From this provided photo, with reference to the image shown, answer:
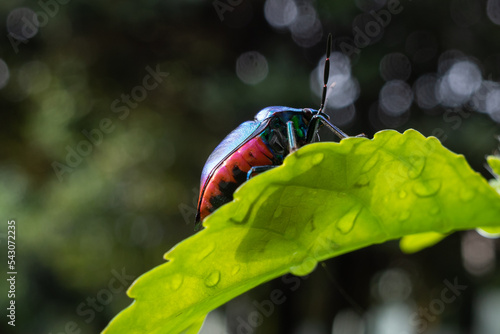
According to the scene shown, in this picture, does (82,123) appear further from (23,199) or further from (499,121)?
(499,121)

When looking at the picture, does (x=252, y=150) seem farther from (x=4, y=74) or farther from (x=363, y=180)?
(x=4, y=74)

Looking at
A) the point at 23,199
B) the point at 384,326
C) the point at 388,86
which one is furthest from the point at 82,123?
the point at 384,326

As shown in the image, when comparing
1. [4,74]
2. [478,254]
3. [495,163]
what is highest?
[4,74]

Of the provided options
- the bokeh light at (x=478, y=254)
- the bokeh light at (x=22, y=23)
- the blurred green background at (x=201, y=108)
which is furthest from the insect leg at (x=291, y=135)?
the bokeh light at (x=478, y=254)

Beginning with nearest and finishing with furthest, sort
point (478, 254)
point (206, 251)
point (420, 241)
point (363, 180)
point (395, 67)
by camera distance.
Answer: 1. point (206, 251)
2. point (363, 180)
3. point (420, 241)
4. point (395, 67)
5. point (478, 254)

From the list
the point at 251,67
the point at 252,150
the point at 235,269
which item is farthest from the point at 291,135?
the point at 251,67

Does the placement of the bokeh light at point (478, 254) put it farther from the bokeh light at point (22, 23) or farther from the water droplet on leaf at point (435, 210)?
the water droplet on leaf at point (435, 210)
